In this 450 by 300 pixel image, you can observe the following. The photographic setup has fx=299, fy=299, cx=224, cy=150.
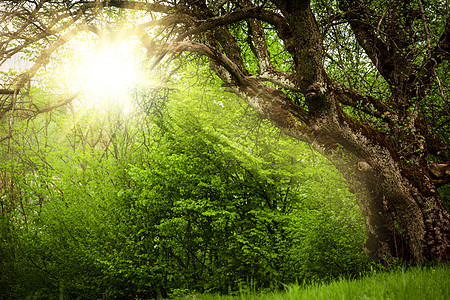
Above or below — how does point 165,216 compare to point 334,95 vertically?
below

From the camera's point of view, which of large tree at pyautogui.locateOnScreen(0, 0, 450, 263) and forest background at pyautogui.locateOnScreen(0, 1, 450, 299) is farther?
forest background at pyautogui.locateOnScreen(0, 1, 450, 299)

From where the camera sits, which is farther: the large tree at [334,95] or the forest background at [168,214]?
the forest background at [168,214]

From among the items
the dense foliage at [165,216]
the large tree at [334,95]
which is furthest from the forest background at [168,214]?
the large tree at [334,95]

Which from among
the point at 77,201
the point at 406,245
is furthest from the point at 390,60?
the point at 77,201

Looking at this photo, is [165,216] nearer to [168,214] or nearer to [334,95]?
[168,214]

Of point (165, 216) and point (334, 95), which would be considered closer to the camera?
point (334, 95)

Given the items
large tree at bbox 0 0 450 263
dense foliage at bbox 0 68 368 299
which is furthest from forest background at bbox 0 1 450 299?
large tree at bbox 0 0 450 263

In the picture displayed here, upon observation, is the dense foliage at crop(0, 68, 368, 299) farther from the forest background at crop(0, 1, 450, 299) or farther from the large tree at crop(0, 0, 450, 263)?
the large tree at crop(0, 0, 450, 263)

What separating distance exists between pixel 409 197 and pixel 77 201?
11712 mm

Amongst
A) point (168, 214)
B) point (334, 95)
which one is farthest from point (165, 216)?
point (334, 95)

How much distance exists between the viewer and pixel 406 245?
218 inches

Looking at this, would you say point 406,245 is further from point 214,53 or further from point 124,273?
point 124,273

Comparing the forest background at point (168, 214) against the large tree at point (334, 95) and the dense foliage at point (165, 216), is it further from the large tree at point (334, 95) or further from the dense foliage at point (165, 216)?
the large tree at point (334, 95)

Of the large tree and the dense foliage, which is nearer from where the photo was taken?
the large tree
